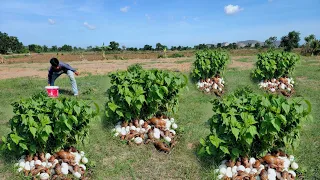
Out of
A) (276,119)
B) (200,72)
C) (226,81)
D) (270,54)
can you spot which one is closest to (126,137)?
(276,119)

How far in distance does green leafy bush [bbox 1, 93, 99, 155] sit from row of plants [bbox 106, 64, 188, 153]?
41.0 inches

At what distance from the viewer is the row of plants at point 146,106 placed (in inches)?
219

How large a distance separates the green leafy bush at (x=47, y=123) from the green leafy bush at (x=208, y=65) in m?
6.33

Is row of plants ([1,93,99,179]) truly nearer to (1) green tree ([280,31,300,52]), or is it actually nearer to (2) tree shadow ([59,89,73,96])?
(2) tree shadow ([59,89,73,96])

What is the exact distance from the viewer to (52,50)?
6862 centimetres

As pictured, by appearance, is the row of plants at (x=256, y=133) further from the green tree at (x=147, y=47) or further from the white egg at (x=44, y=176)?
the green tree at (x=147, y=47)

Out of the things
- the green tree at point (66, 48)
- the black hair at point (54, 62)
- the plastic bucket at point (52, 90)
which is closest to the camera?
the plastic bucket at point (52, 90)

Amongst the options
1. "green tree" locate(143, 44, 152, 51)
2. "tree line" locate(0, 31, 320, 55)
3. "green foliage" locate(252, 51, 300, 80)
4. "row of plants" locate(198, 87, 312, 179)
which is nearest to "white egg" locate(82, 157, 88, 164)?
"row of plants" locate(198, 87, 312, 179)

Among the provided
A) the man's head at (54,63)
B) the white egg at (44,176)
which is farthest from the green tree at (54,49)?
the white egg at (44,176)

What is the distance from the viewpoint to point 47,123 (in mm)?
4293

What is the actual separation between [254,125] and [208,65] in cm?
614

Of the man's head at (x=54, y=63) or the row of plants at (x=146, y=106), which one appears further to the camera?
the man's head at (x=54, y=63)

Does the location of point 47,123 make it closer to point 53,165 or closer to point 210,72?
point 53,165

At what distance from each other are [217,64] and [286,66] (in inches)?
98.4
